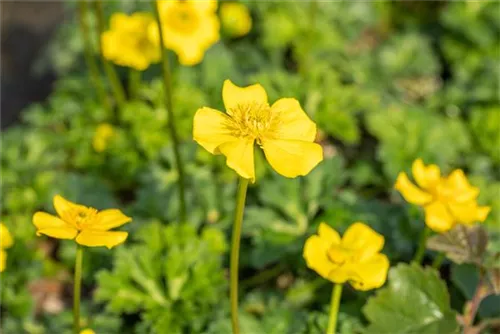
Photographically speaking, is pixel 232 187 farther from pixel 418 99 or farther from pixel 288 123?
pixel 418 99

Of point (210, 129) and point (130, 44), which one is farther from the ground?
point (210, 129)

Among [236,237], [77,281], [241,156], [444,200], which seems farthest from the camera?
[444,200]

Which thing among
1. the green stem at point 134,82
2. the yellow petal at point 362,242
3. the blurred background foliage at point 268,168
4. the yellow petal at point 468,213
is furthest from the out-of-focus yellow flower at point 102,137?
the yellow petal at point 468,213

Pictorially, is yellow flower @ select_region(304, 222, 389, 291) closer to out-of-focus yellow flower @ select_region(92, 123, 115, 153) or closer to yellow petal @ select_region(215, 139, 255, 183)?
yellow petal @ select_region(215, 139, 255, 183)

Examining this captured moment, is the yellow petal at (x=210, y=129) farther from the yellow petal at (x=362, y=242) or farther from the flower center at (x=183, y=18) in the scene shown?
the flower center at (x=183, y=18)

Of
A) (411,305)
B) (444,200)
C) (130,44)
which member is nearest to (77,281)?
(411,305)

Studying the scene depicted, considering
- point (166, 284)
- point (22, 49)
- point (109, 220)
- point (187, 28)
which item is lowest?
point (22, 49)

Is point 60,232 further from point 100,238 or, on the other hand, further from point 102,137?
point 102,137
